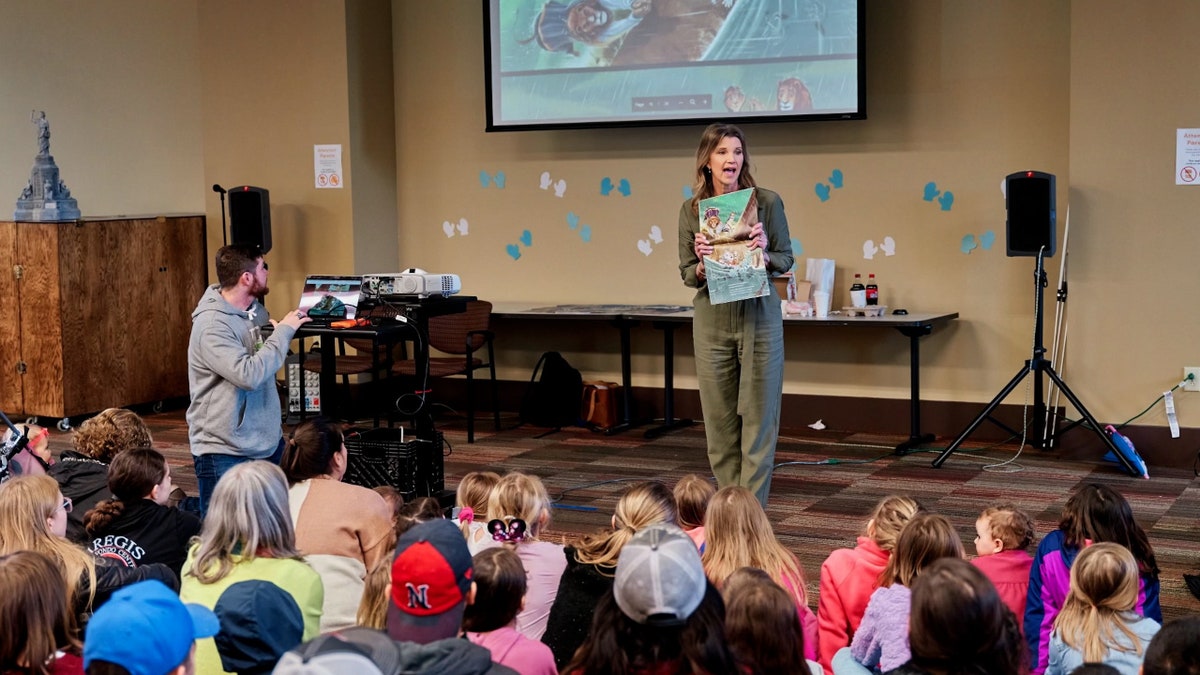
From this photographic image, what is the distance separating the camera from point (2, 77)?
31.6ft

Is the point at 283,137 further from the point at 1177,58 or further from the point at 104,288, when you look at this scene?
the point at 1177,58

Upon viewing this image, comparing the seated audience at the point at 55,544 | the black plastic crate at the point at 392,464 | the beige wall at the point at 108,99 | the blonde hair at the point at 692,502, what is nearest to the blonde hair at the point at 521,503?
the blonde hair at the point at 692,502

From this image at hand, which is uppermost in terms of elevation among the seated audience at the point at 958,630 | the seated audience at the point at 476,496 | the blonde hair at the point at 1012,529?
the seated audience at the point at 958,630

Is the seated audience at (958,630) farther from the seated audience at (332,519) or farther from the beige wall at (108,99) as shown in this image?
the beige wall at (108,99)

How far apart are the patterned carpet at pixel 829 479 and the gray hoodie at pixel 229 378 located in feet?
4.59

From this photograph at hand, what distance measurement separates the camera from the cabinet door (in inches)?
328

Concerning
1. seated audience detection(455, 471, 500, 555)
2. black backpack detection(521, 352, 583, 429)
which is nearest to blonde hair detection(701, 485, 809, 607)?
seated audience detection(455, 471, 500, 555)

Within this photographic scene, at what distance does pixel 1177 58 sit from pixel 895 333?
2.09 m

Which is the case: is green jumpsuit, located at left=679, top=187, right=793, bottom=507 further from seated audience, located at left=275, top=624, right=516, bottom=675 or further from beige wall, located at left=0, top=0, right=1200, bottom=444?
seated audience, located at left=275, top=624, right=516, bottom=675

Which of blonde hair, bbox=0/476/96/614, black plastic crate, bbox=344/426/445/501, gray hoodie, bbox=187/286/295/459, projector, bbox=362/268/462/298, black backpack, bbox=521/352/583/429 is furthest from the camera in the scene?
black backpack, bbox=521/352/583/429

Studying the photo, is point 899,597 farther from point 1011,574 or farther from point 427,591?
point 427,591

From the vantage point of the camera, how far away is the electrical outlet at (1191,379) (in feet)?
21.8

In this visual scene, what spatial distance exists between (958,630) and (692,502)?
1.54 meters

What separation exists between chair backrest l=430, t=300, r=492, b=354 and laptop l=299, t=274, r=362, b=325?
2476 mm
